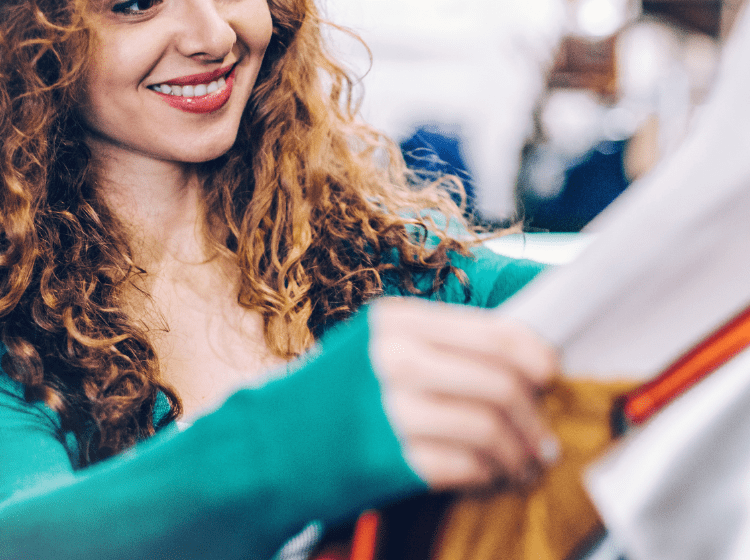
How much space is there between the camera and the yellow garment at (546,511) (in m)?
0.27

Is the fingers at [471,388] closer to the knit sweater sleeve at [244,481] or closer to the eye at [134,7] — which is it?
the knit sweater sleeve at [244,481]

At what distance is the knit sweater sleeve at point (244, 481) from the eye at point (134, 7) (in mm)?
470

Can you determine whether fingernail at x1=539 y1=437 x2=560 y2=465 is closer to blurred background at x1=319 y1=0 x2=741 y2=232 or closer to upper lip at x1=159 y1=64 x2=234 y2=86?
upper lip at x1=159 y1=64 x2=234 y2=86

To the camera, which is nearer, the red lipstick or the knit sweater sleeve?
the knit sweater sleeve

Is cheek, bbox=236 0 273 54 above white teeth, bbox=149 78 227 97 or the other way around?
above

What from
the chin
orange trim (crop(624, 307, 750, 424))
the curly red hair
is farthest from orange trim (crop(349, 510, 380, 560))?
the chin

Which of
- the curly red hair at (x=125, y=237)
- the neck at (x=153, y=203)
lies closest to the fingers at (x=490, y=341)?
the curly red hair at (x=125, y=237)

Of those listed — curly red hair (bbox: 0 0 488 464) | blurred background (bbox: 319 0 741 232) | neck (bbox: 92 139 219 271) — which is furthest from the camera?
blurred background (bbox: 319 0 741 232)

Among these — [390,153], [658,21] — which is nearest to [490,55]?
[658,21]

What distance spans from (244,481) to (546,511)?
129 millimetres

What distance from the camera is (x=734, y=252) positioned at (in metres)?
0.26

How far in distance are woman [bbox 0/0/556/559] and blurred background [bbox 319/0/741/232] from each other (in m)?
1.89

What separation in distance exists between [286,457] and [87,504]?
0.12m

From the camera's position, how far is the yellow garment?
270 millimetres
